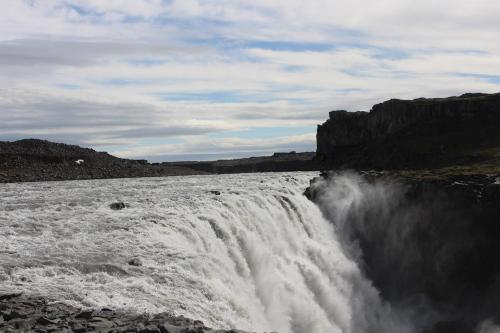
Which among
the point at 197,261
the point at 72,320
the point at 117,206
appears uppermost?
the point at 117,206

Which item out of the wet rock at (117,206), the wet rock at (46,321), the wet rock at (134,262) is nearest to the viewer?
the wet rock at (46,321)

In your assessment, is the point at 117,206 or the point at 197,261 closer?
the point at 197,261

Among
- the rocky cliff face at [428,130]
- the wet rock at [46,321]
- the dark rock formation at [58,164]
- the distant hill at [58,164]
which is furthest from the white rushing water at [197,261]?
the distant hill at [58,164]

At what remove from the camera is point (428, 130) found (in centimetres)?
10362

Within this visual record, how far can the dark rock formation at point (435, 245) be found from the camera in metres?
43.2

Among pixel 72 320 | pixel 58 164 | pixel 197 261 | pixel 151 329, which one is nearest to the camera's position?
pixel 151 329

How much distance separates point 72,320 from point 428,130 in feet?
320

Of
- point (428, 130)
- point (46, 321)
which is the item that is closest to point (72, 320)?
point (46, 321)

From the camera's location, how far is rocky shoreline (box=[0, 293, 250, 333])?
48.7 feet

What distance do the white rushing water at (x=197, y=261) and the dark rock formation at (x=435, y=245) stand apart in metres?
4.16

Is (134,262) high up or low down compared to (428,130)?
down

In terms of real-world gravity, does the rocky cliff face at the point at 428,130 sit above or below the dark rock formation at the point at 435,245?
above

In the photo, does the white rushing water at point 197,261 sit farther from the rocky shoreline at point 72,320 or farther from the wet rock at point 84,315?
the wet rock at point 84,315

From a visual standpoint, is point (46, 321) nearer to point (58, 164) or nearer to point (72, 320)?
point (72, 320)
